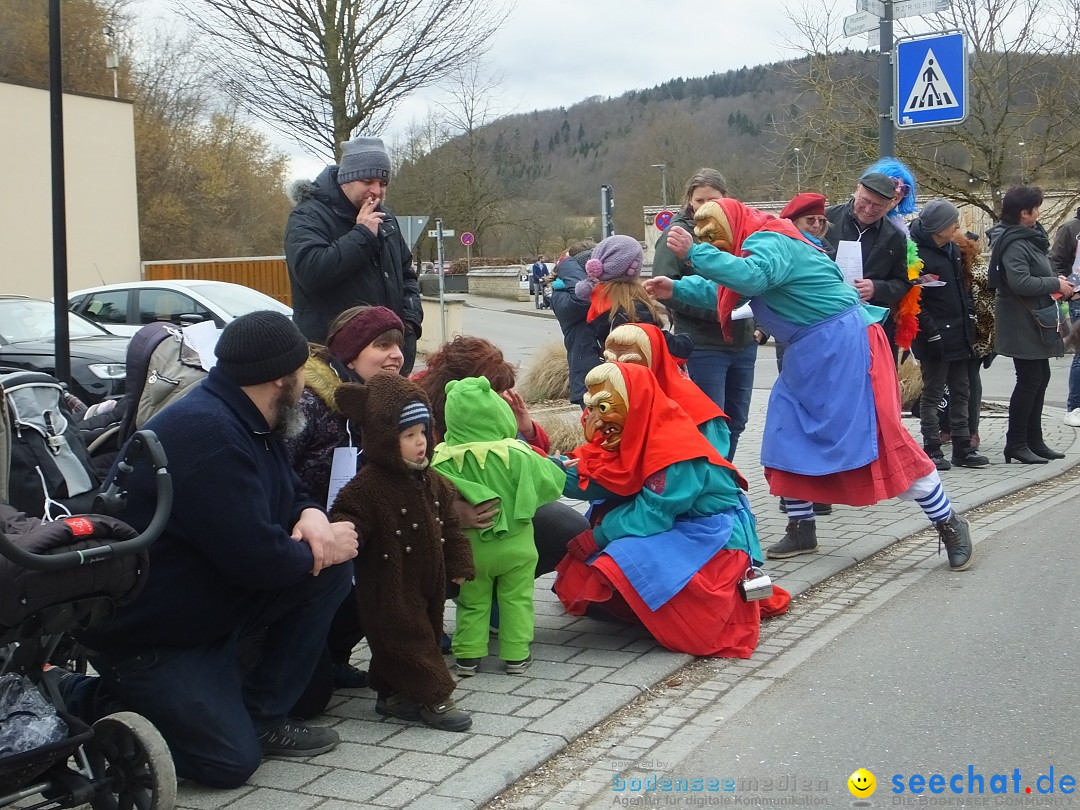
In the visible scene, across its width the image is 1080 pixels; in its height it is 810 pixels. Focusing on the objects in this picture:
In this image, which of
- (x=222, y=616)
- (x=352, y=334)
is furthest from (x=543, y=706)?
(x=352, y=334)

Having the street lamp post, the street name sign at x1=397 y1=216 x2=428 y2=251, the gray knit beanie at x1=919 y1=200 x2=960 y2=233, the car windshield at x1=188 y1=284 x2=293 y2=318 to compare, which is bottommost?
the car windshield at x1=188 y1=284 x2=293 y2=318

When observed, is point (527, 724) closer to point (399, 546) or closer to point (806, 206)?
point (399, 546)

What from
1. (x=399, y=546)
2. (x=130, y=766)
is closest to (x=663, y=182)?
(x=399, y=546)

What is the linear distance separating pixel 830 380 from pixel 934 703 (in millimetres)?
2105

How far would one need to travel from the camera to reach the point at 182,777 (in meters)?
3.72

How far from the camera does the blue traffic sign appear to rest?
380 inches

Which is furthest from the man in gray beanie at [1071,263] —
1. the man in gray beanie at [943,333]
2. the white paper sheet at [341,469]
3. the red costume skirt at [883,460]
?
the white paper sheet at [341,469]

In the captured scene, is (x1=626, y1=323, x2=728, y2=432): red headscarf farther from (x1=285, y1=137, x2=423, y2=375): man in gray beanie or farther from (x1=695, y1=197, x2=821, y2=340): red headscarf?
(x1=285, y1=137, x2=423, y2=375): man in gray beanie

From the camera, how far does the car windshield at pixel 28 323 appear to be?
13.2 metres

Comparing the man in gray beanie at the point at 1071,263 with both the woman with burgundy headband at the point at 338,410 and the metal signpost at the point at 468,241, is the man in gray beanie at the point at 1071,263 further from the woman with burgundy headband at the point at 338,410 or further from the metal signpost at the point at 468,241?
the metal signpost at the point at 468,241

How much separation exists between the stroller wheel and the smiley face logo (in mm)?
1989

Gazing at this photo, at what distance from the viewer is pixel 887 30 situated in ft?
33.4

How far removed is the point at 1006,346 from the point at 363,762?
23.0 ft

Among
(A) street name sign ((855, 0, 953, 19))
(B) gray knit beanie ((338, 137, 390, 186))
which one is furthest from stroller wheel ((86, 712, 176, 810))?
(A) street name sign ((855, 0, 953, 19))
